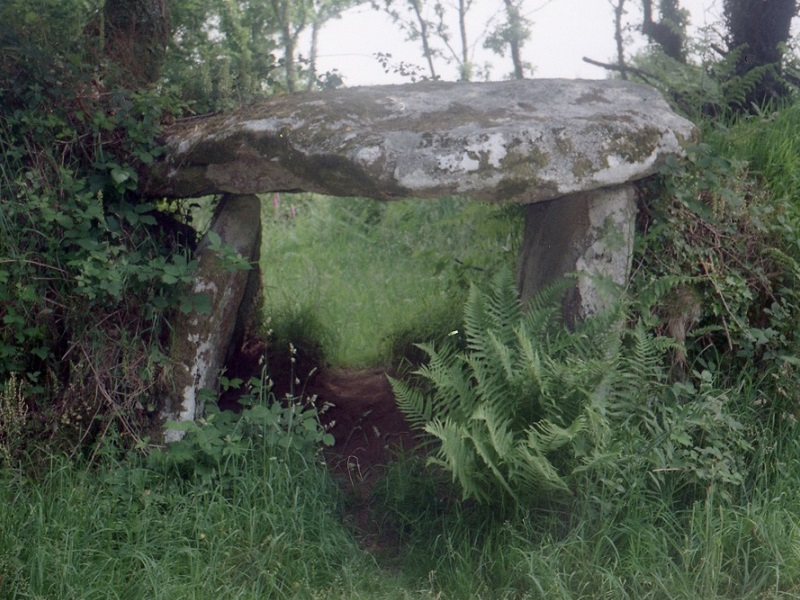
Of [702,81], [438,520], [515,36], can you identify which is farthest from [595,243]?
[515,36]

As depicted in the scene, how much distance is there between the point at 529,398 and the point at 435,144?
51.0 inches

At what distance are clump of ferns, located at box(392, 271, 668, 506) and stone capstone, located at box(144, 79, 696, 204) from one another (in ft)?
1.77

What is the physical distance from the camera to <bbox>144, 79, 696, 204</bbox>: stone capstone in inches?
165

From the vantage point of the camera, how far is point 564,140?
4.29 m

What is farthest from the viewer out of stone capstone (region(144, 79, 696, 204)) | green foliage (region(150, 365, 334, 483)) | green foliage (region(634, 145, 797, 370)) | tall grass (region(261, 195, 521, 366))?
tall grass (region(261, 195, 521, 366))

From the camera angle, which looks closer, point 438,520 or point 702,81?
point 438,520

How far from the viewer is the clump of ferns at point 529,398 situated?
3695 millimetres

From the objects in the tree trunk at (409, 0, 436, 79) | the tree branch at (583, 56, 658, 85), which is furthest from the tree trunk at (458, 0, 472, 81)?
the tree branch at (583, 56, 658, 85)

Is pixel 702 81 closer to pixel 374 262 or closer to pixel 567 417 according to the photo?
pixel 567 417

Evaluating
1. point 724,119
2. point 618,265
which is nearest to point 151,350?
point 618,265

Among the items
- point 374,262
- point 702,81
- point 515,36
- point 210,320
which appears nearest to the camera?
point 210,320

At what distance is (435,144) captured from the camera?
423cm

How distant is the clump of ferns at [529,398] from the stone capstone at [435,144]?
540 millimetres

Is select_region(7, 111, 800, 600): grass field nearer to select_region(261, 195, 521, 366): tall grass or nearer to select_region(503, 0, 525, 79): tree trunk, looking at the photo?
select_region(261, 195, 521, 366): tall grass
